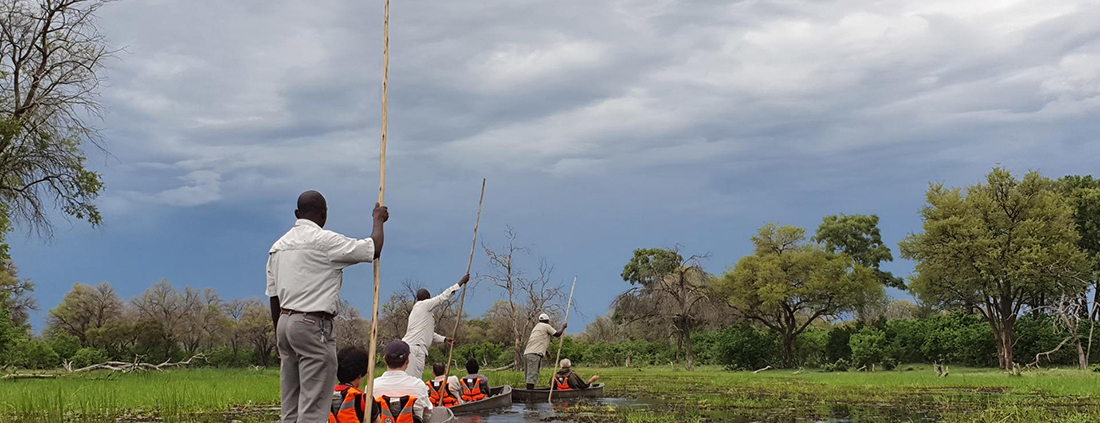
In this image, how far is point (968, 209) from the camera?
122 feet

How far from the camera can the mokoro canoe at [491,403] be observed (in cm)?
1262

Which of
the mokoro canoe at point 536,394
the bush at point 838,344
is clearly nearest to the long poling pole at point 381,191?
the mokoro canoe at point 536,394

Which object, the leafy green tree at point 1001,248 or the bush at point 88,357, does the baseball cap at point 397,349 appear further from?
the bush at point 88,357

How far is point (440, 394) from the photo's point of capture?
11781 millimetres

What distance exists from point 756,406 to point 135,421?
9772 millimetres

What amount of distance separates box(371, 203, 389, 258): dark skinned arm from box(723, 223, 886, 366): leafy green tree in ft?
120

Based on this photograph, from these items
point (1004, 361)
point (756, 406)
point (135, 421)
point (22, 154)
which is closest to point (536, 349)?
point (756, 406)

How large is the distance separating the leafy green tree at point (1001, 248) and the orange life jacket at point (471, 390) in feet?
95.1

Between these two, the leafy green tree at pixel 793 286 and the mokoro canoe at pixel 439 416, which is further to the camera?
the leafy green tree at pixel 793 286

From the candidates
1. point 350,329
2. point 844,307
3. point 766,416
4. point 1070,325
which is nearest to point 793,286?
point 844,307

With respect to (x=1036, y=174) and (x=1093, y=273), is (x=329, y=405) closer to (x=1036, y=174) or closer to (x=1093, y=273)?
(x=1036, y=174)

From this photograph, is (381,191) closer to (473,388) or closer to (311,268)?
(311,268)

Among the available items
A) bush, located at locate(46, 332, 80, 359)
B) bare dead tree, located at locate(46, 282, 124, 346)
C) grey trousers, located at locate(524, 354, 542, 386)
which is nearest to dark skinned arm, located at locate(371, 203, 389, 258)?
grey trousers, located at locate(524, 354, 542, 386)

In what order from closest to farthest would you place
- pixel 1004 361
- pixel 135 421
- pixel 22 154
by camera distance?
pixel 135 421 → pixel 22 154 → pixel 1004 361
